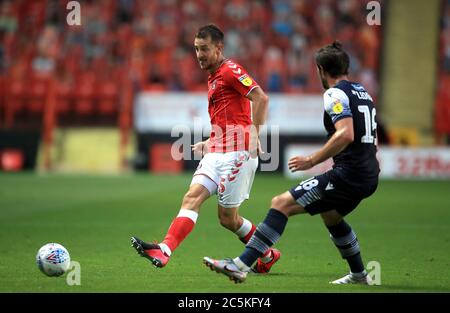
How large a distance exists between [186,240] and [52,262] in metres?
3.30

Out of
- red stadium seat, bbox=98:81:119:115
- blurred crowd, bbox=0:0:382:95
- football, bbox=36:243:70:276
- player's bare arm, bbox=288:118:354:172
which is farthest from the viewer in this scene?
blurred crowd, bbox=0:0:382:95

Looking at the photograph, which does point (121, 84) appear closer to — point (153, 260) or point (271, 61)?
point (271, 61)

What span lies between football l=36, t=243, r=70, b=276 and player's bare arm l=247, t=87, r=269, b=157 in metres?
1.93

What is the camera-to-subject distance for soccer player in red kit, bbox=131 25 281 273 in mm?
7824

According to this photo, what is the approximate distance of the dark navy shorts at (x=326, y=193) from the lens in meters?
6.95

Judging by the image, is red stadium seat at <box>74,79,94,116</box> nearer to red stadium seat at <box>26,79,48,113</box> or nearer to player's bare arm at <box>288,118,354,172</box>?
red stadium seat at <box>26,79,48,113</box>

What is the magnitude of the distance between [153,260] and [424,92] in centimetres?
2029

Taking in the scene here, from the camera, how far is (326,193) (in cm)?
695

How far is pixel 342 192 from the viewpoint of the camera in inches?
274

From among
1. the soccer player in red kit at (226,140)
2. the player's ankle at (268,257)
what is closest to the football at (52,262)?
the soccer player in red kit at (226,140)

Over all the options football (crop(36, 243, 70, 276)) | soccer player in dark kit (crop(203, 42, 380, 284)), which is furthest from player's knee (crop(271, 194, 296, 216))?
football (crop(36, 243, 70, 276))

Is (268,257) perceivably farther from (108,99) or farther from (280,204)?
(108,99)
